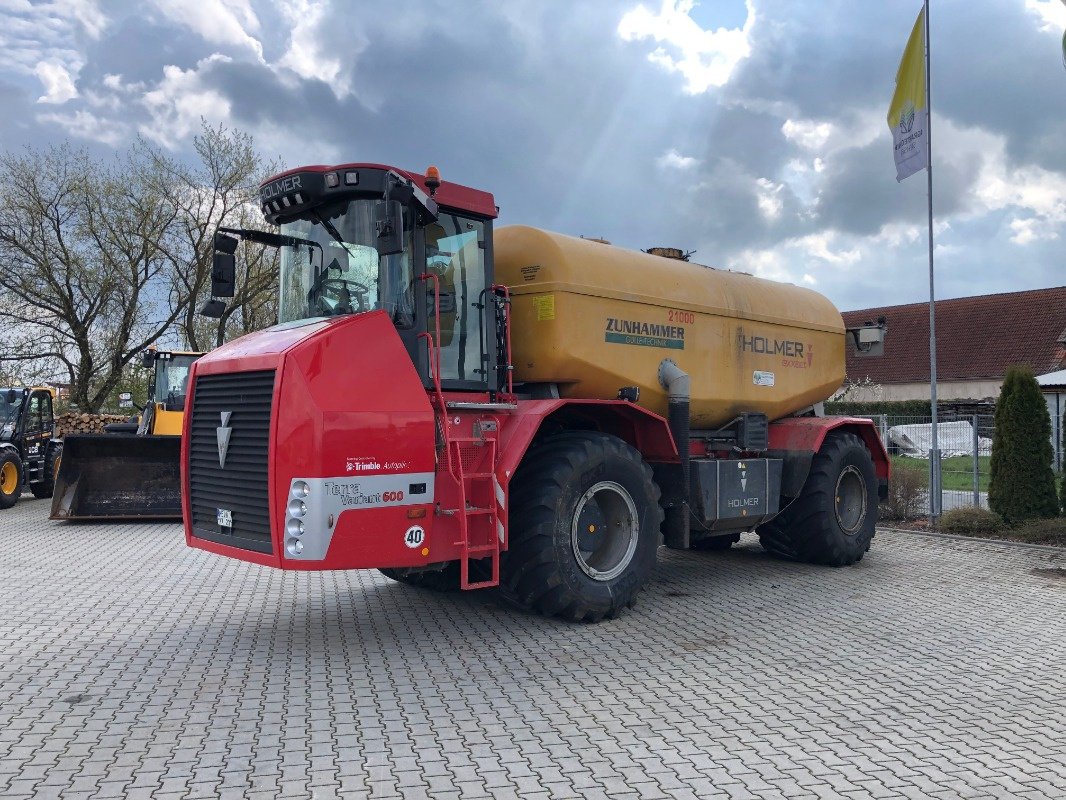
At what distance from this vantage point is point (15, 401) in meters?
17.2

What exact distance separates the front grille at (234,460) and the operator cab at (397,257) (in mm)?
743

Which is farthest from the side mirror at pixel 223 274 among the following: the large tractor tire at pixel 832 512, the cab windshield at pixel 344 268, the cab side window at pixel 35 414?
the cab side window at pixel 35 414

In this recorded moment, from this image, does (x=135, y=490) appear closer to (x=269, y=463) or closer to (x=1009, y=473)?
(x=269, y=463)

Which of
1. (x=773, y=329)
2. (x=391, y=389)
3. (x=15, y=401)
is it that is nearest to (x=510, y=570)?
(x=391, y=389)

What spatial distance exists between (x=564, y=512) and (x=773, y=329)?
4024 millimetres

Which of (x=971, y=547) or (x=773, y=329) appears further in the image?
(x=971, y=547)

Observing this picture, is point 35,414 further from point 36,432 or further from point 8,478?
point 8,478

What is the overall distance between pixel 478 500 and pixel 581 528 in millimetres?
1063

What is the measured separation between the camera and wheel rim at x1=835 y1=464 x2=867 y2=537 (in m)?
9.88

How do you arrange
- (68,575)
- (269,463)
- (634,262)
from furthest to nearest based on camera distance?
(68,575), (634,262), (269,463)

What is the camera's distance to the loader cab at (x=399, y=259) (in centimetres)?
617

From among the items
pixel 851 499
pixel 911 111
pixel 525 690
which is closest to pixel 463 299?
pixel 525 690

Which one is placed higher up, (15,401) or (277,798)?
(15,401)

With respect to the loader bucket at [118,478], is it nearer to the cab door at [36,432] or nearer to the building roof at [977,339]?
the cab door at [36,432]
